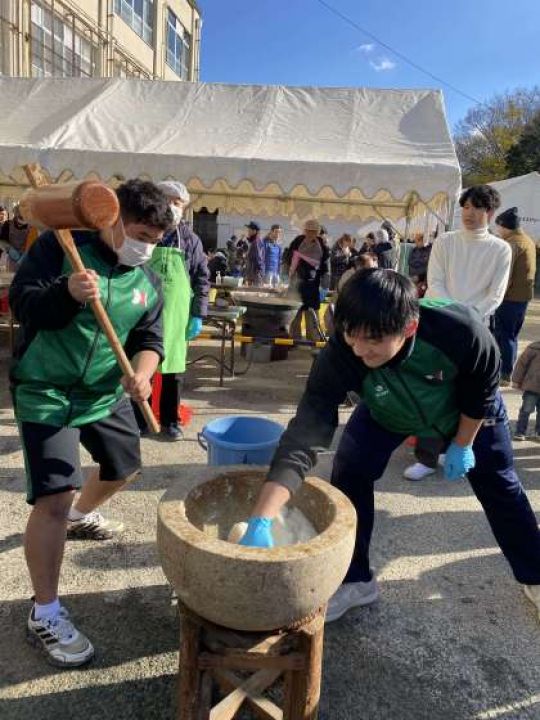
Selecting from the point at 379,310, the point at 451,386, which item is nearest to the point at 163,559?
the point at 379,310

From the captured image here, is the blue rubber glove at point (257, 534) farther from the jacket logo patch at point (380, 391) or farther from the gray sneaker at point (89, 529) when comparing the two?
the gray sneaker at point (89, 529)

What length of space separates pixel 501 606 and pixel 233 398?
3.34m

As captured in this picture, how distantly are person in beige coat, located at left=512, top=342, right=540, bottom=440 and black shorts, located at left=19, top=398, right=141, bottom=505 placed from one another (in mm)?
3073

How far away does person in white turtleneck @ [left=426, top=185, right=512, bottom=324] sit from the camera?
366 cm

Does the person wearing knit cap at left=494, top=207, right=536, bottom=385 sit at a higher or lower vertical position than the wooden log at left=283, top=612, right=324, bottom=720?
higher

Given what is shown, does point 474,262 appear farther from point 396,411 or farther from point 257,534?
point 257,534

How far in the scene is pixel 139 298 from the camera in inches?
81.6

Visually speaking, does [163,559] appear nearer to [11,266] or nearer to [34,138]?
[34,138]

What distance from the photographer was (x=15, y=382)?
191 cm

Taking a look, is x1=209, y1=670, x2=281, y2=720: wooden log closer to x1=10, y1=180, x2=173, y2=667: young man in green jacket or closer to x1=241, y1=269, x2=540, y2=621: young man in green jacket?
x1=241, y1=269, x2=540, y2=621: young man in green jacket

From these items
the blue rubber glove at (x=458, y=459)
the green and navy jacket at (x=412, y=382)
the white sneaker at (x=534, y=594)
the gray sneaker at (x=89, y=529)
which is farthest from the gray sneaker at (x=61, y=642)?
the white sneaker at (x=534, y=594)

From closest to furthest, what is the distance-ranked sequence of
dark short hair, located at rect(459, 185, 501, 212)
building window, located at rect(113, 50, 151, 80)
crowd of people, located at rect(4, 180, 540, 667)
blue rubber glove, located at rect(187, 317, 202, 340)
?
crowd of people, located at rect(4, 180, 540, 667)
dark short hair, located at rect(459, 185, 501, 212)
blue rubber glove, located at rect(187, 317, 202, 340)
building window, located at rect(113, 50, 151, 80)

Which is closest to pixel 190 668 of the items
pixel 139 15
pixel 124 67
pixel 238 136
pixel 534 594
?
pixel 534 594

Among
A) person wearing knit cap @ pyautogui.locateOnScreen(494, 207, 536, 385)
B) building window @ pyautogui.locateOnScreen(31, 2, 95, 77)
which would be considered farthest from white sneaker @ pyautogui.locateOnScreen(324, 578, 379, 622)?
Result: building window @ pyautogui.locateOnScreen(31, 2, 95, 77)
